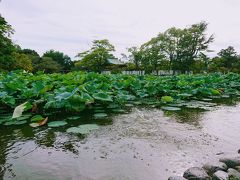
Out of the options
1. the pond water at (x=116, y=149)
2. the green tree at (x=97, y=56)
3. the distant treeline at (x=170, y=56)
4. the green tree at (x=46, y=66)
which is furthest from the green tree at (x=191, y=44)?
the pond water at (x=116, y=149)

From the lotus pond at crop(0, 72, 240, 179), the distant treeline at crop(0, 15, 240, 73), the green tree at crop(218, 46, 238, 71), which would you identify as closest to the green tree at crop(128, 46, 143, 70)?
the distant treeline at crop(0, 15, 240, 73)

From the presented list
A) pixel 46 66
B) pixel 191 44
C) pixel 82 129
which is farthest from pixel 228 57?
pixel 82 129

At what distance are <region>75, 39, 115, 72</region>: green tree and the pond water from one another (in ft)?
99.9

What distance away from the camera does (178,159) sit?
2.21 meters

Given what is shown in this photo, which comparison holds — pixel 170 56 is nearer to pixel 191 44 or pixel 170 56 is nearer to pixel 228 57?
pixel 191 44

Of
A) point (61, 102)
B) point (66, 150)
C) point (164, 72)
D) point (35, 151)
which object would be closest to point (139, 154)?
point (66, 150)

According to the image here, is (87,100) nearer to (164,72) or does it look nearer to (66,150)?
(66,150)

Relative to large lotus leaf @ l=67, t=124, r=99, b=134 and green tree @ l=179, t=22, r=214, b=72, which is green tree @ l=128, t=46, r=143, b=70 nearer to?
green tree @ l=179, t=22, r=214, b=72

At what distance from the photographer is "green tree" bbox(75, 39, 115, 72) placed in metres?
33.5

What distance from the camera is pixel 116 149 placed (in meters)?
2.45

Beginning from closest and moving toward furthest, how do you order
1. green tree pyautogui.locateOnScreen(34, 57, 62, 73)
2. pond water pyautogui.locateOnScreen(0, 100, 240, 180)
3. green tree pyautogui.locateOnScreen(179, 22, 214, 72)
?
pond water pyautogui.locateOnScreen(0, 100, 240, 180) → green tree pyautogui.locateOnScreen(179, 22, 214, 72) → green tree pyautogui.locateOnScreen(34, 57, 62, 73)

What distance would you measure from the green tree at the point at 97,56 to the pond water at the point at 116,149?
3046 cm

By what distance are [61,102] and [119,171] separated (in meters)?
1.89

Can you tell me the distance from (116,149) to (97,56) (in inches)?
1264
